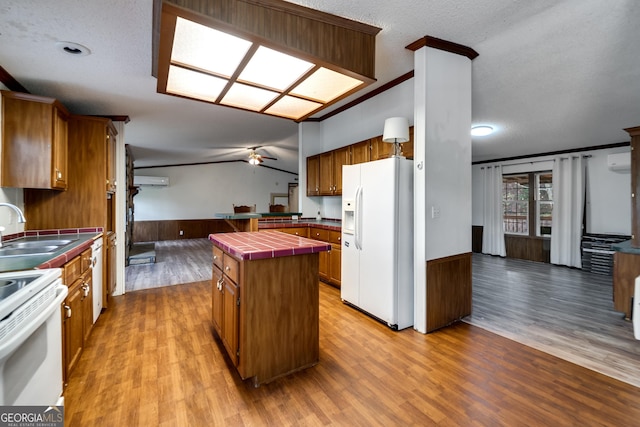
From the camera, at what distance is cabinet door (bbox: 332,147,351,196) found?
4.36 meters

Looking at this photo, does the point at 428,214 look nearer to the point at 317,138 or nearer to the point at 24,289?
the point at 24,289

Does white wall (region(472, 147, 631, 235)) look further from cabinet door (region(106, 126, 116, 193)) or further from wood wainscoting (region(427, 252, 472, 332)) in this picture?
cabinet door (region(106, 126, 116, 193))

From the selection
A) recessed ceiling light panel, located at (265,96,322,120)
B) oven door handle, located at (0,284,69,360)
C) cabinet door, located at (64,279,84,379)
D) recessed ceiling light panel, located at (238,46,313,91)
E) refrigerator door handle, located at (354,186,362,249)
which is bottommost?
cabinet door, located at (64,279,84,379)

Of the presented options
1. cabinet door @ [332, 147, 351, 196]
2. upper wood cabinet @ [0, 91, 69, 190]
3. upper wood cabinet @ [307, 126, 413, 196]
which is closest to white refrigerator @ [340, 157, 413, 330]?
upper wood cabinet @ [307, 126, 413, 196]

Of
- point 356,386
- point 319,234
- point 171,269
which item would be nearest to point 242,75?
point 356,386

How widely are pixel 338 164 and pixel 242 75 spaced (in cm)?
246

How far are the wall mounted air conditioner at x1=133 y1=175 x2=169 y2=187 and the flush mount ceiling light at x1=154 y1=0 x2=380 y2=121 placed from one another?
7.25 meters

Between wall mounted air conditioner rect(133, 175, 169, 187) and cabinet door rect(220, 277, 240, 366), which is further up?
wall mounted air conditioner rect(133, 175, 169, 187)

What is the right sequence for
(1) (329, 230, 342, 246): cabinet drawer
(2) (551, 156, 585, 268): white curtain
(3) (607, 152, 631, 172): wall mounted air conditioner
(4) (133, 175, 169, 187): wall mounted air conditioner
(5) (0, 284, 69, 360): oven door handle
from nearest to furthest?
1. (5) (0, 284, 69, 360): oven door handle
2. (1) (329, 230, 342, 246): cabinet drawer
3. (3) (607, 152, 631, 172): wall mounted air conditioner
4. (2) (551, 156, 585, 268): white curtain
5. (4) (133, 175, 169, 187): wall mounted air conditioner

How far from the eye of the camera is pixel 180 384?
6.14ft

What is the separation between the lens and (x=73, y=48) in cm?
220

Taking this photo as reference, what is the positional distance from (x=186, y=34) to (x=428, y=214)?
7.57 ft

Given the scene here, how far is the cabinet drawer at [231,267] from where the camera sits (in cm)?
192

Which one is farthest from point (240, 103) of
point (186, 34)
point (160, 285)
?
point (160, 285)
